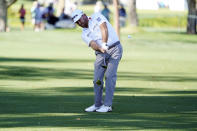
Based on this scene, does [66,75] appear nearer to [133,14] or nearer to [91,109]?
[91,109]

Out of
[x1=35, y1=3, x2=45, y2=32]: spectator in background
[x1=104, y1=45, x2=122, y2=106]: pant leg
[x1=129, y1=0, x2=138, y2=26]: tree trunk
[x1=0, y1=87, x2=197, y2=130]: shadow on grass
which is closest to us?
[x1=0, y1=87, x2=197, y2=130]: shadow on grass

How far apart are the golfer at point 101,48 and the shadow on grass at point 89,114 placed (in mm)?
354

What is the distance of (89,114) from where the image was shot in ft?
42.1

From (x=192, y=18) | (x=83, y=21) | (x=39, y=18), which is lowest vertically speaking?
(x=192, y=18)

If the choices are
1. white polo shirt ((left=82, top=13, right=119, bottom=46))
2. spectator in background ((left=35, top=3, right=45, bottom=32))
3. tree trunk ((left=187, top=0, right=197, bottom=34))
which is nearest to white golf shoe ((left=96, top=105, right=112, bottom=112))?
white polo shirt ((left=82, top=13, right=119, bottom=46))

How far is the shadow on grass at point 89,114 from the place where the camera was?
1145 cm

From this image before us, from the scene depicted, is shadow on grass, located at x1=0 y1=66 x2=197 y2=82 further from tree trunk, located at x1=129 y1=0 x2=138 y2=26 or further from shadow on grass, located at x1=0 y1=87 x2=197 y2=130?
tree trunk, located at x1=129 y1=0 x2=138 y2=26

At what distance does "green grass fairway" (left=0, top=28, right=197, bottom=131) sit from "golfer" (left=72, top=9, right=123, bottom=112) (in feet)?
1.27

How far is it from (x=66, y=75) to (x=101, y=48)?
883 centimetres

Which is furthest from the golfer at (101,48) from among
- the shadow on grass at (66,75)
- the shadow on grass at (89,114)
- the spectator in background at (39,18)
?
the spectator in background at (39,18)

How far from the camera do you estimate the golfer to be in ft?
41.9

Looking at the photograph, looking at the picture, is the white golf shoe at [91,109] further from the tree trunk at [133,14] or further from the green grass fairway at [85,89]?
the tree trunk at [133,14]

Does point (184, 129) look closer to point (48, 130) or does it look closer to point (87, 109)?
point (48, 130)

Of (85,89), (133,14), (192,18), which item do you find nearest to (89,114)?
(85,89)
